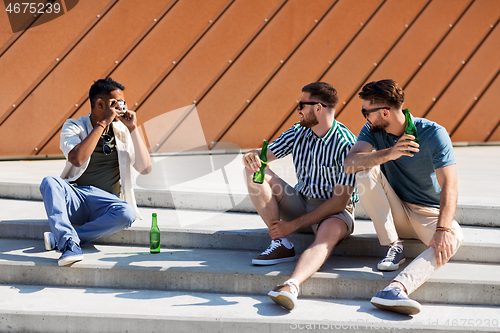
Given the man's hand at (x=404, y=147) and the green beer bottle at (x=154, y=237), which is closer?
the man's hand at (x=404, y=147)

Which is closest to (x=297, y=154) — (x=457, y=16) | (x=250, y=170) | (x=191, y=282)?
(x=250, y=170)

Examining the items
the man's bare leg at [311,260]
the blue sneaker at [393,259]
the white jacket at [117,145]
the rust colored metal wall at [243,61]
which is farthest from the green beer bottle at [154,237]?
the rust colored metal wall at [243,61]

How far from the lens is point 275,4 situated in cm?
596

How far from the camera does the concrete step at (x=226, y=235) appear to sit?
278cm

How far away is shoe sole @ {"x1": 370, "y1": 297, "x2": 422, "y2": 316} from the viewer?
7.24ft

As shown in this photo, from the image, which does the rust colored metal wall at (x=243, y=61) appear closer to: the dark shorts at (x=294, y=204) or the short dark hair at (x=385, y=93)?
the dark shorts at (x=294, y=204)

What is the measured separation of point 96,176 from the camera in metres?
3.12

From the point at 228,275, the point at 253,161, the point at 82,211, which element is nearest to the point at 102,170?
the point at 82,211

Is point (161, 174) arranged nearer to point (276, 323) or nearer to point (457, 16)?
point (276, 323)

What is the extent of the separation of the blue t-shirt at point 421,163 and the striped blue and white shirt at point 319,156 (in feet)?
0.52

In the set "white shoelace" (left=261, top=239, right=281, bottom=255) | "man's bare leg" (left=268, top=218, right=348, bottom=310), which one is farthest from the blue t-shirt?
"white shoelace" (left=261, top=239, right=281, bottom=255)

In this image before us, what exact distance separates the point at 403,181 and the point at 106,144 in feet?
6.34

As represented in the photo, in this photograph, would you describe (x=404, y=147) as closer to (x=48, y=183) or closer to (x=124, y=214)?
(x=124, y=214)

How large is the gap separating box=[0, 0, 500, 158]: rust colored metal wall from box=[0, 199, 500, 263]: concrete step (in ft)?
8.43
